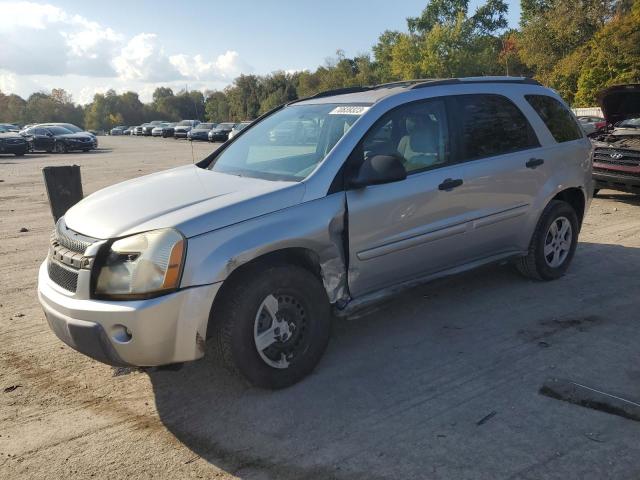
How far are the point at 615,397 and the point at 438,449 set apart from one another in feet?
3.93

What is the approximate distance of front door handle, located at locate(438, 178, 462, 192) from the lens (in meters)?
4.24

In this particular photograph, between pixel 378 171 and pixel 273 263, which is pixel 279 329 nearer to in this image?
pixel 273 263

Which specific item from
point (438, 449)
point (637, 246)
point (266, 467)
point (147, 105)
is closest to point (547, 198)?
point (637, 246)

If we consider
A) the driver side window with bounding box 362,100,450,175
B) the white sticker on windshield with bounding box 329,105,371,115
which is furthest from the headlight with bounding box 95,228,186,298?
the white sticker on windshield with bounding box 329,105,371,115

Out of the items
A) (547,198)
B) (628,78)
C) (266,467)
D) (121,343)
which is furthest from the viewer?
(628,78)

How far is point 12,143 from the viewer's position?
2655cm

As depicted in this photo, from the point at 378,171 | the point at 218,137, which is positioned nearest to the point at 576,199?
the point at 378,171

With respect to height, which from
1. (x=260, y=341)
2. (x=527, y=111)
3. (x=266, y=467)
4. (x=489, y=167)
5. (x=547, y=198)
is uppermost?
(x=527, y=111)

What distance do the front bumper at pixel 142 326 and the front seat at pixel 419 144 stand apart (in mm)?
1789

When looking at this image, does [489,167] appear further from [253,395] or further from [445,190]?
[253,395]

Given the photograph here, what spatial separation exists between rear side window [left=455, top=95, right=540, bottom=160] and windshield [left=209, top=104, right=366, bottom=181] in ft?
3.22

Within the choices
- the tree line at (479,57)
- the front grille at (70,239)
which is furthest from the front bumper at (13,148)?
the front grille at (70,239)

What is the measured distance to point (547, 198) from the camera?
5117 mm

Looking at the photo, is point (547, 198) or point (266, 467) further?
point (547, 198)
